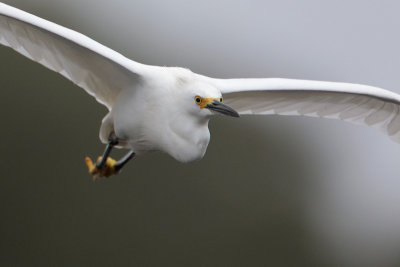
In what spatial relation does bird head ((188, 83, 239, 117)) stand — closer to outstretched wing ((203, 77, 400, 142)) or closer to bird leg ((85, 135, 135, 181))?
outstretched wing ((203, 77, 400, 142))

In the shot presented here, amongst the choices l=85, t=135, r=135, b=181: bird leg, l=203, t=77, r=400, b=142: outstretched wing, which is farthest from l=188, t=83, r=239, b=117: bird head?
l=85, t=135, r=135, b=181: bird leg

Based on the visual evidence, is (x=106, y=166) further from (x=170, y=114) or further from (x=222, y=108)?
(x=222, y=108)

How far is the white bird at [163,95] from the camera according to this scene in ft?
16.8

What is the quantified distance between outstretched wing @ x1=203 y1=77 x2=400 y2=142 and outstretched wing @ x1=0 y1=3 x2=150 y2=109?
0.61 meters

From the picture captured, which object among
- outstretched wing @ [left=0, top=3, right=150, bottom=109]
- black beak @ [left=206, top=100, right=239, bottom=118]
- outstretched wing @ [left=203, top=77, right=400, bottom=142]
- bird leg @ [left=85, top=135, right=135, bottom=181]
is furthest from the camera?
bird leg @ [left=85, top=135, right=135, bottom=181]

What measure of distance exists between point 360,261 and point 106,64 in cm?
1215

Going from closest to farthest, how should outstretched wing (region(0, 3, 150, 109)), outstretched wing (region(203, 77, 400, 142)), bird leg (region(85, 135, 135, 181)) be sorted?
1. outstretched wing (region(0, 3, 150, 109))
2. outstretched wing (region(203, 77, 400, 142))
3. bird leg (region(85, 135, 135, 181))

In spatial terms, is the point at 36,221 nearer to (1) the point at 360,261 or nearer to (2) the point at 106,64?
(1) the point at 360,261

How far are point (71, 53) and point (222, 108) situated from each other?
1.13 m

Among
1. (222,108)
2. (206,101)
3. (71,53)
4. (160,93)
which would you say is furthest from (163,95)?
(71,53)

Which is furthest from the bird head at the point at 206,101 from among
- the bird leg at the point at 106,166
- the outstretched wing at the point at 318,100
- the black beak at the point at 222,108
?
the bird leg at the point at 106,166

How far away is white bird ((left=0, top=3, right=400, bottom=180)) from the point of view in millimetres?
5113

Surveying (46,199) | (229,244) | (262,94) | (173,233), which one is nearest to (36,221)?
(46,199)

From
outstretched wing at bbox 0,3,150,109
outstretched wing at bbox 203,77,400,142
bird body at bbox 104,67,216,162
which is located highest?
outstretched wing at bbox 203,77,400,142
